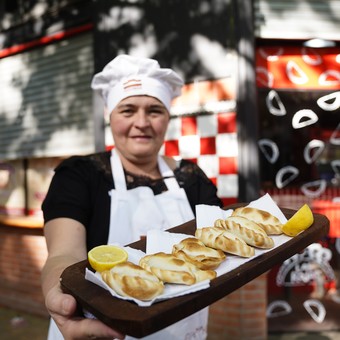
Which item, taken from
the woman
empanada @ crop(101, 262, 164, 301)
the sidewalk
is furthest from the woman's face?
the sidewalk

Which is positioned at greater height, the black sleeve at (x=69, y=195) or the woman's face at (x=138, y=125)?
the woman's face at (x=138, y=125)

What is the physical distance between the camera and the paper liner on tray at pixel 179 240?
1.03 m

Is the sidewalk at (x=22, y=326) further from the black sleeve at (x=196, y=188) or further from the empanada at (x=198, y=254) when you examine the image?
the empanada at (x=198, y=254)

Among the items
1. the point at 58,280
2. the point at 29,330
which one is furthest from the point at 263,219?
the point at 29,330

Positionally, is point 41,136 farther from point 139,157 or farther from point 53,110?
point 139,157

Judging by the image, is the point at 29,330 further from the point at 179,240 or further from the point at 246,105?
the point at 179,240

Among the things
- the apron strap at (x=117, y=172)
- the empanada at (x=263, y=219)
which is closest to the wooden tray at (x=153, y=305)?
the empanada at (x=263, y=219)

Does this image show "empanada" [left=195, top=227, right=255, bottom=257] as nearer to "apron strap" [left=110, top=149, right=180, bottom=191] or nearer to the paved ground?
"apron strap" [left=110, top=149, right=180, bottom=191]

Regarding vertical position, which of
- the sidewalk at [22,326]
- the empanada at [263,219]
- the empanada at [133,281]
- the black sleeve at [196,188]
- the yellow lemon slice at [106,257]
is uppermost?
the black sleeve at [196,188]

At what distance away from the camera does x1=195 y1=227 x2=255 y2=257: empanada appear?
125 centimetres

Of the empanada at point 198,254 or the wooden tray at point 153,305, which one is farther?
the empanada at point 198,254

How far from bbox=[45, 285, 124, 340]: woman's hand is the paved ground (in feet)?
10.2

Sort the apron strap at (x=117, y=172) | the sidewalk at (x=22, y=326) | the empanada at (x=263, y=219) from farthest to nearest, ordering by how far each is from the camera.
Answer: the sidewalk at (x=22, y=326) → the apron strap at (x=117, y=172) → the empanada at (x=263, y=219)

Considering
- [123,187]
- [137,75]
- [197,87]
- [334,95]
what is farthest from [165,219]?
[334,95]
